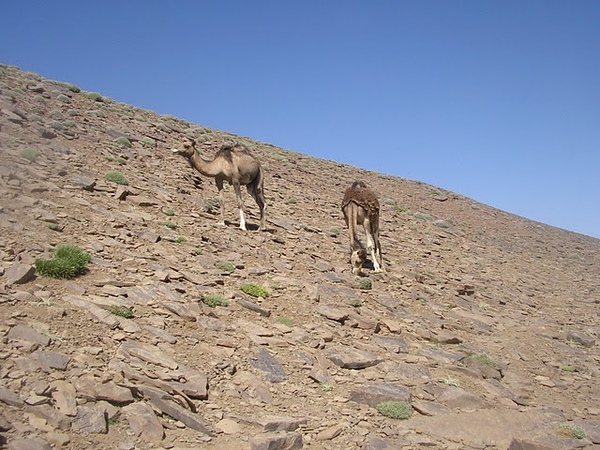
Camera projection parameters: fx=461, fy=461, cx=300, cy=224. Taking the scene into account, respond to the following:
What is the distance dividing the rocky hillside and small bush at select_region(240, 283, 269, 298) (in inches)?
2.7

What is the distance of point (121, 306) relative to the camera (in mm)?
8539

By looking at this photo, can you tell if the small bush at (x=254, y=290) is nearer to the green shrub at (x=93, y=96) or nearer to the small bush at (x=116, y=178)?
the small bush at (x=116, y=178)

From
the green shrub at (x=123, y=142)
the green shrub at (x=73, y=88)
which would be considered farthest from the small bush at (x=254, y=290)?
the green shrub at (x=73, y=88)

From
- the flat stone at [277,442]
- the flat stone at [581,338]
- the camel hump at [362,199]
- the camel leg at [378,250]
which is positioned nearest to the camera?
the flat stone at [277,442]

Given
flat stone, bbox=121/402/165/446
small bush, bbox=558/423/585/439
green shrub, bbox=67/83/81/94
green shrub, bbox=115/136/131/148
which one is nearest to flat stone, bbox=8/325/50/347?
flat stone, bbox=121/402/165/446

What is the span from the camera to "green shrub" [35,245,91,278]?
8.68m

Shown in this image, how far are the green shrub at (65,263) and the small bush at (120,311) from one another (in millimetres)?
1310

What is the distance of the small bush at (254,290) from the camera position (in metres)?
11.2

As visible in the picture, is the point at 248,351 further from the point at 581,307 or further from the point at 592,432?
the point at 581,307

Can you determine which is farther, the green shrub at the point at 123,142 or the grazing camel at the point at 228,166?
the green shrub at the point at 123,142

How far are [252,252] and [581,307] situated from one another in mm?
14011

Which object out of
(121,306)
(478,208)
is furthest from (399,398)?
(478,208)

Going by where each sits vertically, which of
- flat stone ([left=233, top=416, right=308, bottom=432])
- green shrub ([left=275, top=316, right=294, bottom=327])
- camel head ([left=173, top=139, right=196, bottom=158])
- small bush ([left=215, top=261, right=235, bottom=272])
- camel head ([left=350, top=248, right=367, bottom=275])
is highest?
camel head ([left=173, top=139, right=196, bottom=158])

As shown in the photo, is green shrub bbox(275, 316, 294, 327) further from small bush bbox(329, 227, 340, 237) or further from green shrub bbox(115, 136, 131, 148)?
green shrub bbox(115, 136, 131, 148)
